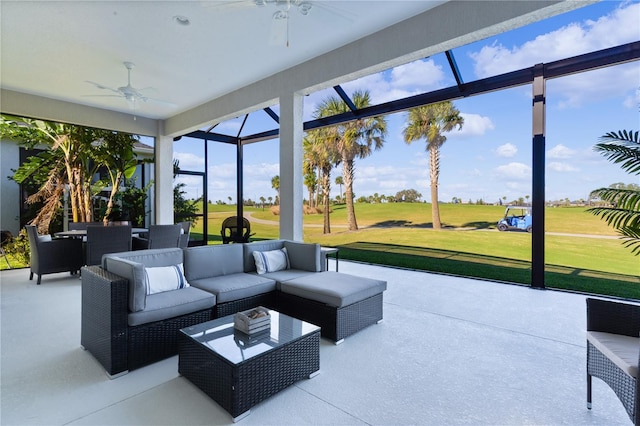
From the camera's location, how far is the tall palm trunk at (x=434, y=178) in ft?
24.5

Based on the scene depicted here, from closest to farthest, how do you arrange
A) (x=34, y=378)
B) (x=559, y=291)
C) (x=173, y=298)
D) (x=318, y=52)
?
1. (x=34, y=378)
2. (x=173, y=298)
3. (x=559, y=291)
4. (x=318, y=52)

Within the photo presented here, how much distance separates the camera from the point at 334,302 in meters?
2.82

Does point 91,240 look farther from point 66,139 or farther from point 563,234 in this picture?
point 563,234

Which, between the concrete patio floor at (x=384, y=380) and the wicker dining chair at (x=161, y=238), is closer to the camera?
the concrete patio floor at (x=384, y=380)

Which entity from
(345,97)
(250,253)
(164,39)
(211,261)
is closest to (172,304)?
(211,261)

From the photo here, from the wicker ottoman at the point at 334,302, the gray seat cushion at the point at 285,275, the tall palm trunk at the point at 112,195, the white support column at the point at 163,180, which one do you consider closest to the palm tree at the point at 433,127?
the gray seat cushion at the point at 285,275

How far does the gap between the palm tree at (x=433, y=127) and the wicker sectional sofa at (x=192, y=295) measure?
4.97 metres

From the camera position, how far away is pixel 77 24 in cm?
375

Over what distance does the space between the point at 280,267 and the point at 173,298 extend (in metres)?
1.42

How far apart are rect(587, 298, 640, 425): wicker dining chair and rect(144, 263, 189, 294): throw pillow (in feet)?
10.5

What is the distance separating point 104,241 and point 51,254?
0.89 m

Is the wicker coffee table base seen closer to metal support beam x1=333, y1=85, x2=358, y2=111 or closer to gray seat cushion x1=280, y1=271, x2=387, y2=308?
gray seat cushion x1=280, y1=271, x2=387, y2=308

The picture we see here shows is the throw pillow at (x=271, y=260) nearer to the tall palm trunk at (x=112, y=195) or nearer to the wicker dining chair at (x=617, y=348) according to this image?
the wicker dining chair at (x=617, y=348)

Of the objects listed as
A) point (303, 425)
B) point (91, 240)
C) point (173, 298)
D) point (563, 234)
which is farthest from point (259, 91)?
point (563, 234)
